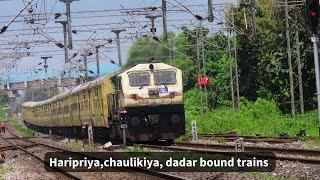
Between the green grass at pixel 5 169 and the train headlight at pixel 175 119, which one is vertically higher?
the train headlight at pixel 175 119

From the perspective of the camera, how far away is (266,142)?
21.9 m

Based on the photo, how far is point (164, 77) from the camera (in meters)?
23.6

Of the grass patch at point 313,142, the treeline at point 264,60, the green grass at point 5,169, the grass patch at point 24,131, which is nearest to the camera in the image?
the green grass at point 5,169

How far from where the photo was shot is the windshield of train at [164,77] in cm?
2352

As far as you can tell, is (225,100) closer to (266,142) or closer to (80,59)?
(80,59)

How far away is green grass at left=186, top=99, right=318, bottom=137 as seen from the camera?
1112 inches

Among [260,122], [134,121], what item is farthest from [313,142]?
[260,122]

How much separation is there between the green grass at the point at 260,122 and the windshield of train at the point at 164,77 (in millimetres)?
6260

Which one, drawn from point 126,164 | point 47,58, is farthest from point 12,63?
point 126,164

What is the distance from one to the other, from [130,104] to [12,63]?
35.3m

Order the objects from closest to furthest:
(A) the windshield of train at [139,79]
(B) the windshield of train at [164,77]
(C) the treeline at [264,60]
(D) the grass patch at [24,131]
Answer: (A) the windshield of train at [139,79], (B) the windshield of train at [164,77], (C) the treeline at [264,60], (D) the grass patch at [24,131]

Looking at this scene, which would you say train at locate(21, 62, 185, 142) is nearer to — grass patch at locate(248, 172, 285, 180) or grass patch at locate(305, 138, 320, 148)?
grass patch at locate(305, 138, 320, 148)

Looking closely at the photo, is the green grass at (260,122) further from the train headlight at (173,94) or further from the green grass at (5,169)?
the green grass at (5,169)

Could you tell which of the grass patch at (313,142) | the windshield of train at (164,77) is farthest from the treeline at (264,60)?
the grass patch at (313,142)
